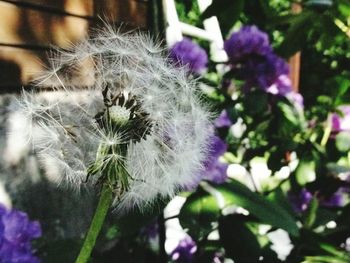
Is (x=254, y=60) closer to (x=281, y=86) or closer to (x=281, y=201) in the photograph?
(x=281, y=86)

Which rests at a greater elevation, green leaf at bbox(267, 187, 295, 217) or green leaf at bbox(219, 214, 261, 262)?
green leaf at bbox(267, 187, 295, 217)

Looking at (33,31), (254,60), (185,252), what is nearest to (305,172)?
(254,60)

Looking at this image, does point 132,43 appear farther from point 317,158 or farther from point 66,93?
point 317,158

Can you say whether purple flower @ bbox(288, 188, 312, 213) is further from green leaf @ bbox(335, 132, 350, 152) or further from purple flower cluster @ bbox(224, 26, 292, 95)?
purple flower cluster @ bbox(224, 26, 292, 95)

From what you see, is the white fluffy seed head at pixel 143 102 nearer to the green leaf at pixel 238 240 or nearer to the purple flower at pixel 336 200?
the green leaf at pixel 238 240

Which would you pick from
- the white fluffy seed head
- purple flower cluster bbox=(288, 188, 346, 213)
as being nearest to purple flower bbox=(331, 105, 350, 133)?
purple flower cluster bbox=(288, 188, 346, 213)

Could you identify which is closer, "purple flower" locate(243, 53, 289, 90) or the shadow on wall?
"purple flower" locate(243, 53, 289, 90)
